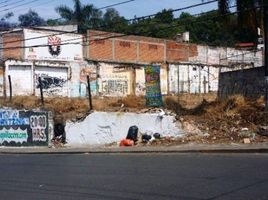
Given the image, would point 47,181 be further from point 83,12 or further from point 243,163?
point 83,12

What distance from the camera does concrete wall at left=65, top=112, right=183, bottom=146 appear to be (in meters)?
29.4

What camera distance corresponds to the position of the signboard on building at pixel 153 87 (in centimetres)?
3133

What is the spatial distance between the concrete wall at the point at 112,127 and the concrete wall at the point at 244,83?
278 inches

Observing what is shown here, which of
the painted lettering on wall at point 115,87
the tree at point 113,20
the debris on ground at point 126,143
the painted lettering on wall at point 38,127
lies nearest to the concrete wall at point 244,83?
the debris on ground at point 126,143

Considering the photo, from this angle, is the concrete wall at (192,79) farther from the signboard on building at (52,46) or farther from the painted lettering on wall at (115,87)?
the signboard on building at (52,46)

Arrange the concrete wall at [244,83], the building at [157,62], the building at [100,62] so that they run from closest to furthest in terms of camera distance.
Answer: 1. the concrete wall at [244,83]
2. the building at [100,62]
3. the building at [157,62]

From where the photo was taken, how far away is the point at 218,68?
7525 cm

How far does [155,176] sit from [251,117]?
14148mm

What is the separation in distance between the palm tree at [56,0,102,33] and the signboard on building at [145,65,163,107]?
124 feet

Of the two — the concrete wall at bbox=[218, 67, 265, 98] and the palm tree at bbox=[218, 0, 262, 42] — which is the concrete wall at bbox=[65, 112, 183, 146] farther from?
the concrete wall at bbox=[218, 67, 265, 98]

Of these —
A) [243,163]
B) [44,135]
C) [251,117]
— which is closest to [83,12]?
[44,135]

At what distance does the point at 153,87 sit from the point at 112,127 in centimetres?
311

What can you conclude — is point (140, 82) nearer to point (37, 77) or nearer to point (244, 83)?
point (37, 77)

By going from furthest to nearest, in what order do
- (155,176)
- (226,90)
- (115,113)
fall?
1. (226,90)
2. (115,113)
3. (155,176)
